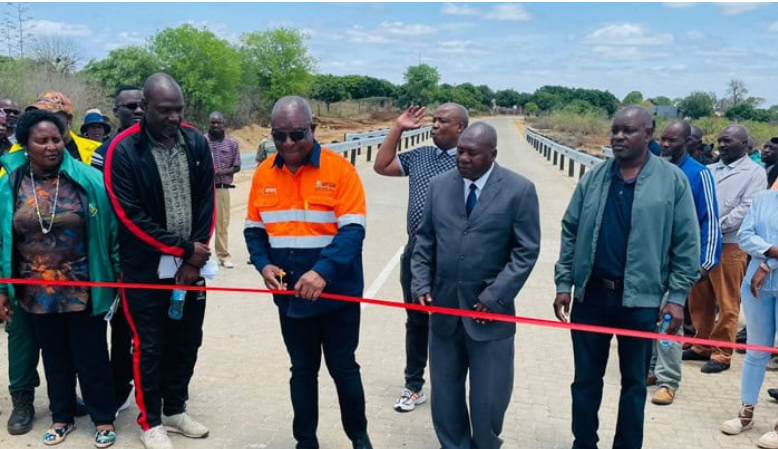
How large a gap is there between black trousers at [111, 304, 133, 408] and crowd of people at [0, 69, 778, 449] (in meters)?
0.01

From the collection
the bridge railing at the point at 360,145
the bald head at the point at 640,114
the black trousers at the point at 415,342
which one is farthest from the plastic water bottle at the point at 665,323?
the bridge railing at the point at 360,145

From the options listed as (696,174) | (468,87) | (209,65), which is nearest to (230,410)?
(696,174)

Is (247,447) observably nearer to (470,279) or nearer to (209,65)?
(470,279)

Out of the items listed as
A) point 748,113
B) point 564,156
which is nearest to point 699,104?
point 748,113

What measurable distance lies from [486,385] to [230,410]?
6.86ft

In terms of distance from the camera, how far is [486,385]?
12.7 ft

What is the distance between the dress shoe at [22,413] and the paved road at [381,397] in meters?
0.07

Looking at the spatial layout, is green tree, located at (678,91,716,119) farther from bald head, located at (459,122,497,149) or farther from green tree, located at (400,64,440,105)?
bald head, located at (459,122,497,149)

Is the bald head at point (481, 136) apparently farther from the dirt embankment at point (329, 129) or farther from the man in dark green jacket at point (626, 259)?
the dirt embankment at point (329, 129)

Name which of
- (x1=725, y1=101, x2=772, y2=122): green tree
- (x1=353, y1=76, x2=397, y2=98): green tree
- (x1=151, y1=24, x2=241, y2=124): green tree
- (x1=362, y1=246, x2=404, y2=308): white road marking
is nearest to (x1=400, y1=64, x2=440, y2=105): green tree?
(x1=353, y1=76, x2=397, y2=98): green tree

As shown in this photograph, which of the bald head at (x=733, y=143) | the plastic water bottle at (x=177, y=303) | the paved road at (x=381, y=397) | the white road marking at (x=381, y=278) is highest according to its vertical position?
the bald head at (x=733, y=143)

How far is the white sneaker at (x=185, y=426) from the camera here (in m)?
4.53

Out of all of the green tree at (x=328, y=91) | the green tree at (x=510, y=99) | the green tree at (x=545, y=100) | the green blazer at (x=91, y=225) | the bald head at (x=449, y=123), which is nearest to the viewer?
the green blazer at (x=91, y=225)

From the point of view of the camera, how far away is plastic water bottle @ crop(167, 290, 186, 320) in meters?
4.36
